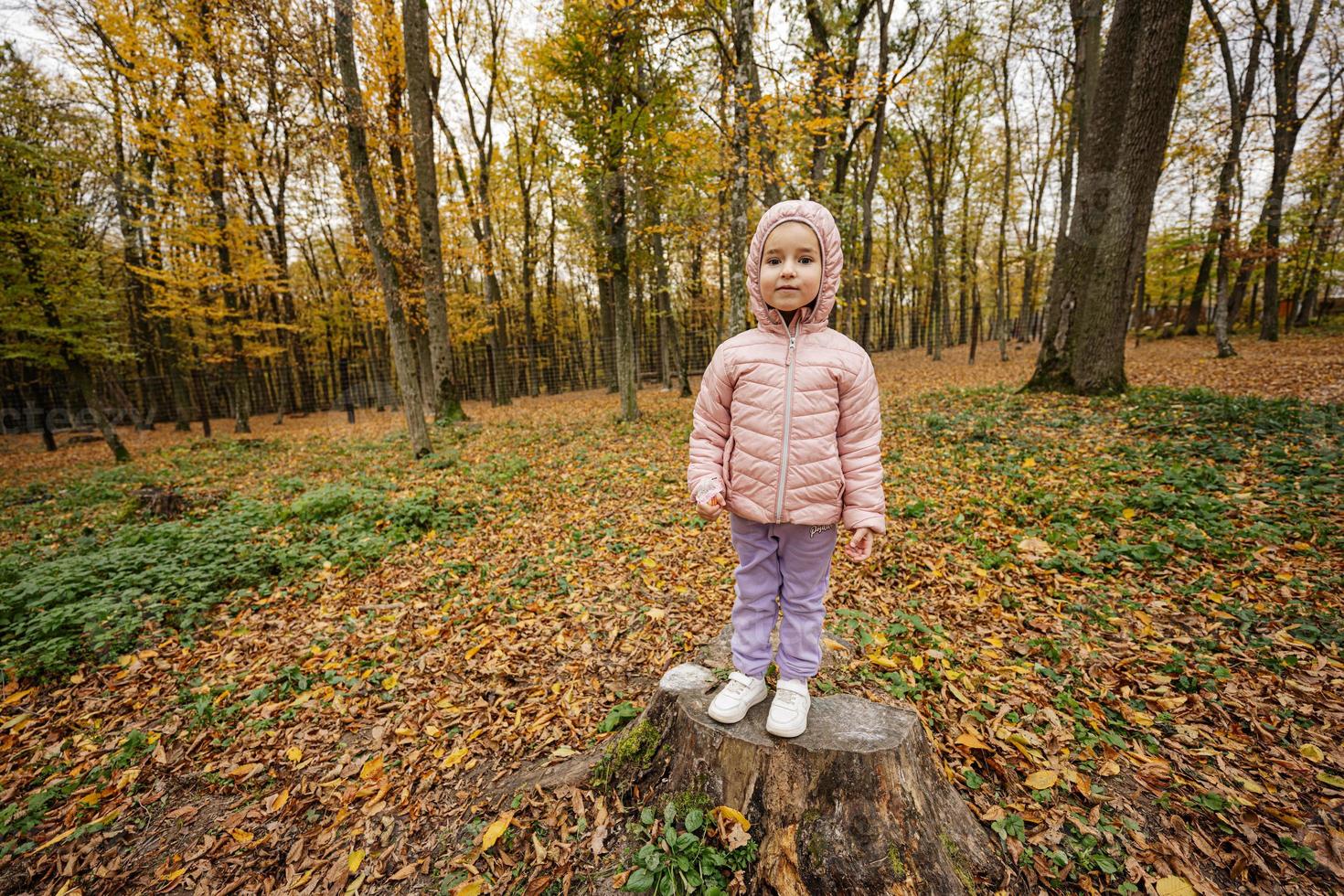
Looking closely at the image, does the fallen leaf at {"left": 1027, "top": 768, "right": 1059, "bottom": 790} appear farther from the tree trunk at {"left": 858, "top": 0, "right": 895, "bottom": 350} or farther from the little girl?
the tree trunk at {"left": 858, "top": 0, "right": 895, "bottom": 350}

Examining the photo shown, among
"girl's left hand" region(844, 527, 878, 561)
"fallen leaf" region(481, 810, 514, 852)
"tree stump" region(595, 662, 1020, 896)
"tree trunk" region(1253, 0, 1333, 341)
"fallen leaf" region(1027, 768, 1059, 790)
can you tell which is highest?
"tree trunk" region(1253, 0, 1333, 341)

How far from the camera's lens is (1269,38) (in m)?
12.2

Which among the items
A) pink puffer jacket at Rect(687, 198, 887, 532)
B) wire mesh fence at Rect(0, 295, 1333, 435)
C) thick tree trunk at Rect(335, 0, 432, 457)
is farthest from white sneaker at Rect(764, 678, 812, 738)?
wire mesh fence at Rect(0, 295, 1333, 435)

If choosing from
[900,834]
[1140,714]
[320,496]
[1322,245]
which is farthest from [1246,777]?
[1322,245]

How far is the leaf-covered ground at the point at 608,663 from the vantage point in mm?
2396

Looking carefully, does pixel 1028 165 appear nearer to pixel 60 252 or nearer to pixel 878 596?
pixel 878 596

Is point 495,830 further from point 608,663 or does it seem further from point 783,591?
point 783,591

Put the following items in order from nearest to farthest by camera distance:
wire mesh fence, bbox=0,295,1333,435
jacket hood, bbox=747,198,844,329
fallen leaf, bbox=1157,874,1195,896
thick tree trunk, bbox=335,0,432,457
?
fallen leaf, bbox=1157,874,1195,896 < jacket hood, bbox=747,198,844,329 < thick tree trunk, bbox=335,0,432,457 < wire mesh fence, bbox=0,295,1333,435

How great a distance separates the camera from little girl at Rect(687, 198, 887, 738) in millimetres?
2115

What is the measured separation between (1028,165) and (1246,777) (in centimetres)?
2948

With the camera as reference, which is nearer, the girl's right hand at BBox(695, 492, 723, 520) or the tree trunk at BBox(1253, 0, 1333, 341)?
the girl's right hand at BBox(695, 492, 723, 520)

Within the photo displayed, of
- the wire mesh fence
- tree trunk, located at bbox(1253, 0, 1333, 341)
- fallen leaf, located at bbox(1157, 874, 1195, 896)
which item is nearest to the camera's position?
fallen leaf, located at bbox(1157, 874, 1195, 896)

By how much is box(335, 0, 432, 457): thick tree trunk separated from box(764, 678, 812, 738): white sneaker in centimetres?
868

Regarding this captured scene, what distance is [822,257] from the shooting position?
2115mm
